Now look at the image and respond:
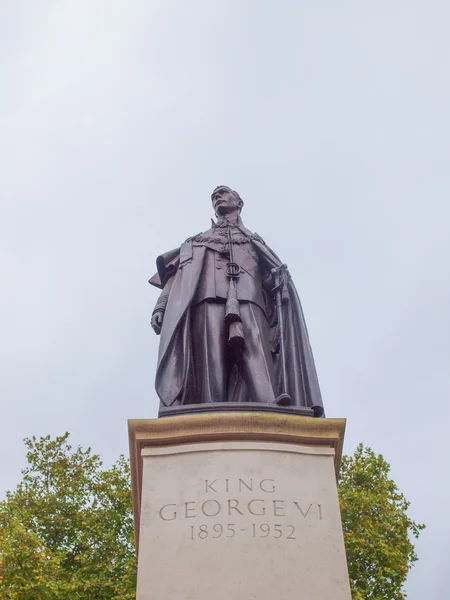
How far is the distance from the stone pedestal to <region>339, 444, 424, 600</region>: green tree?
11.7m

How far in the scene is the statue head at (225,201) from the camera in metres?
9.35

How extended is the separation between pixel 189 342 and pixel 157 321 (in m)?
0.76

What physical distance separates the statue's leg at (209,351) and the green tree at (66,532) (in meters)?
11.3

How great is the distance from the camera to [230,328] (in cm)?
755

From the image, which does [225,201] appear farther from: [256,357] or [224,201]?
[256,357]

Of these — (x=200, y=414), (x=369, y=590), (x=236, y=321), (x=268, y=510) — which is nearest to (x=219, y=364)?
(x=236, y=321)

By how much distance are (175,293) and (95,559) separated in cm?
1296

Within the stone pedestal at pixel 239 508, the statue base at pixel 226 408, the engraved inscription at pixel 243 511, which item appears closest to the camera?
the stone pedestal at pixel 239 508

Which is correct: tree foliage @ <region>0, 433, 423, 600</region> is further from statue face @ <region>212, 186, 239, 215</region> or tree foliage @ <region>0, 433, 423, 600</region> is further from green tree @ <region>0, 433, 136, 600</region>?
statue face @ <region>212, 186, 239, 215</region>

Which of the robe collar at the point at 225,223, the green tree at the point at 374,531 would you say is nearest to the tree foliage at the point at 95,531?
the green tree at the point at 374,531

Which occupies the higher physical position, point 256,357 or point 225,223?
point 225,223

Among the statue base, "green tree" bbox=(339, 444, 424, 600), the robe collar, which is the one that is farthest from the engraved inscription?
"green tree" bbox=(339, 444, 424, 600)

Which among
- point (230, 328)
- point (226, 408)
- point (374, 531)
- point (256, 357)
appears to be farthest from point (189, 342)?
point (374, 531)

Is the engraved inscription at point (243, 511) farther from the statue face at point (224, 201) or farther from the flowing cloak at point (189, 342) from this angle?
the statue face at point (224, 201)
